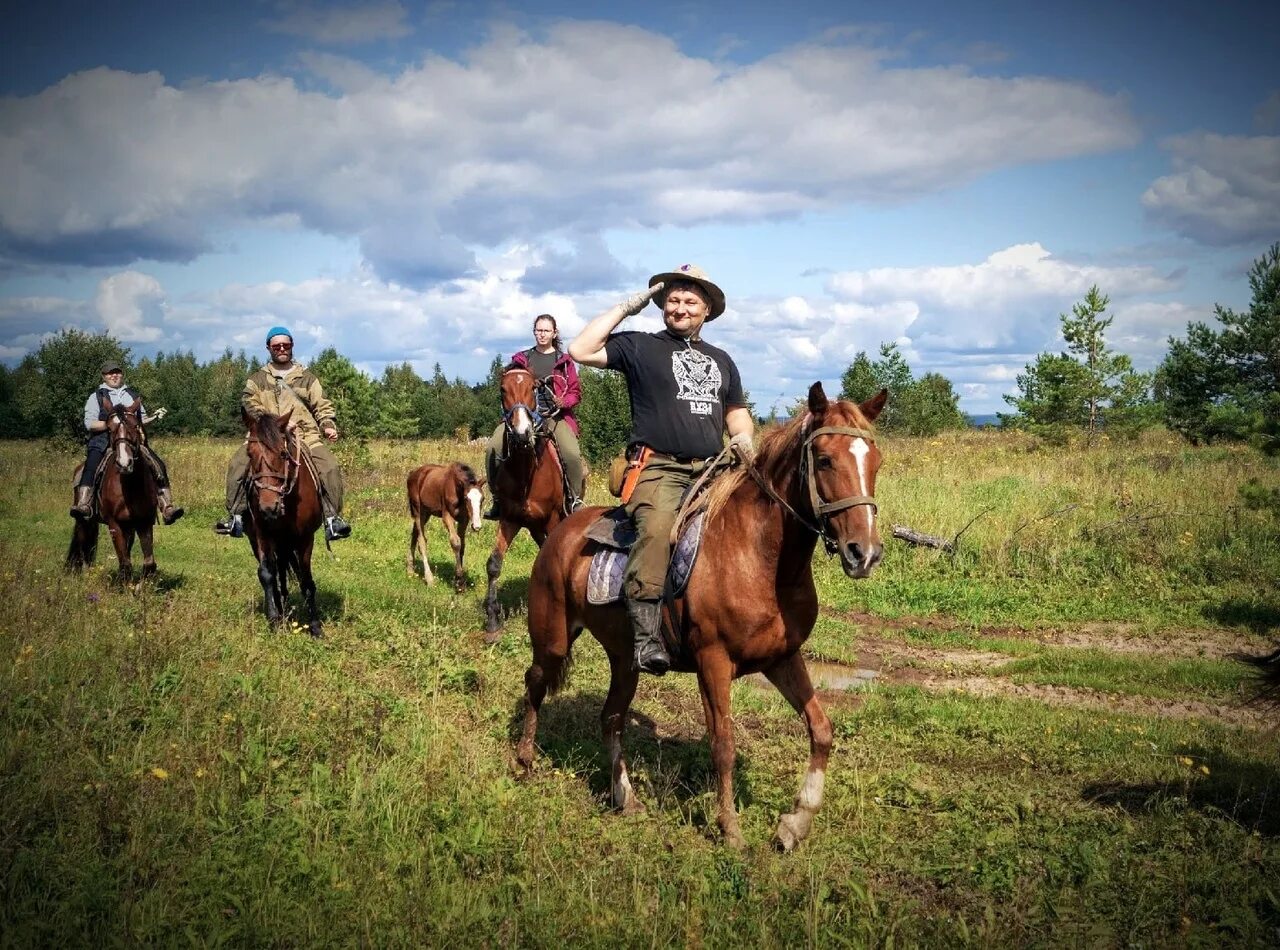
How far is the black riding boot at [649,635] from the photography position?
5.42 m

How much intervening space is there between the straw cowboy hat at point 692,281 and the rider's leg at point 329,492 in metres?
6.45

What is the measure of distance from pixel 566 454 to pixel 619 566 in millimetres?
5833

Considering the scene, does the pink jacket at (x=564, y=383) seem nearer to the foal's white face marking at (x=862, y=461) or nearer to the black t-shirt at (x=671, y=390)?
the black t-shirt at (x=671, y=390)

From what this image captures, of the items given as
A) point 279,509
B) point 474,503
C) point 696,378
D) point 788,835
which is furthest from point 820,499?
point 474,503

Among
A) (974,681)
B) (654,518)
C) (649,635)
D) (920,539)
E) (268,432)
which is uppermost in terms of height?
(268,432)

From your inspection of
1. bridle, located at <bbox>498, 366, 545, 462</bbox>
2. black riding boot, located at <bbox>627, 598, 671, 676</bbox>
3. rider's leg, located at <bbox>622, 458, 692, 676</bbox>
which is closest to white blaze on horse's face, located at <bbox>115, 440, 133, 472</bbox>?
bridle, located at <bbox>498, 366, 545, 462</bbox>

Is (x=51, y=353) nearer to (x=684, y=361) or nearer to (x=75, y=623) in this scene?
(x=75, y=623)

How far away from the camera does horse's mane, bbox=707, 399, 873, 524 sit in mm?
4840

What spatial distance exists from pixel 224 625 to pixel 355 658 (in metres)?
1.46

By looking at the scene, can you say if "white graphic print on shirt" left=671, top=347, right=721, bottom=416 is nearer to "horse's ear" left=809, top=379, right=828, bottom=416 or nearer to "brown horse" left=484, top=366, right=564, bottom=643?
"horse's ear" left=809, top=379, right=828, bottom=416

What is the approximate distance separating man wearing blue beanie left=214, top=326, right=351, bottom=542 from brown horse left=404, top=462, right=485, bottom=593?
151 inches

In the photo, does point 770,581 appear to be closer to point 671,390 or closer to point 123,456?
point 671,390

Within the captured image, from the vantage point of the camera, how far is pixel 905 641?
1148 cm

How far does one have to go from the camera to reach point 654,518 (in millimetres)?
5500
